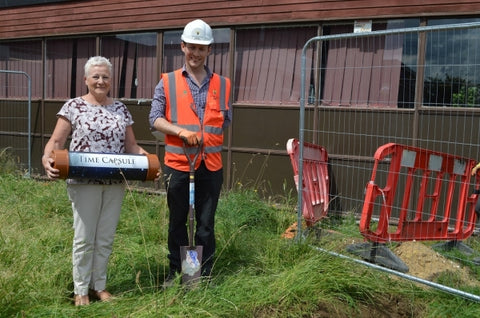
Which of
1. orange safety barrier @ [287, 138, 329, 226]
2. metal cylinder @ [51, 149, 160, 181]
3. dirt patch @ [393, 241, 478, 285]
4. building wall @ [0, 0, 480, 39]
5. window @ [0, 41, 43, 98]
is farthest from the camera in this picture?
window @ [0, 41, 43, 98]

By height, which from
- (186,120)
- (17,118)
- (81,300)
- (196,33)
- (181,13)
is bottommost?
(81,300)

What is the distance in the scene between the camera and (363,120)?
653cm

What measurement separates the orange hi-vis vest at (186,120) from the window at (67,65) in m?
5.70

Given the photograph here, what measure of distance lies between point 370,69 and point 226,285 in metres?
3.87

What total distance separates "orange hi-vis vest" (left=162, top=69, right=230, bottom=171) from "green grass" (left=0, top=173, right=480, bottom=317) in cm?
53

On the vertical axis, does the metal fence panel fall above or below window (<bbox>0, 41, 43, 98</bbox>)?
below

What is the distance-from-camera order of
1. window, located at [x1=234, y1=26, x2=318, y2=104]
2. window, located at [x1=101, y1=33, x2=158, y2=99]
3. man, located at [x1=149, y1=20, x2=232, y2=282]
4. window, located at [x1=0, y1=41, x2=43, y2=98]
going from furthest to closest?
window, located at [x1=0, y1=41, x2=43, y2=98] → window, located at [x1=101, y1=33, x2=158, y2=99] → window, located at [x1=234, y1=26, x2=318, y2=104] → man, located at [x1=149, y1=20, x2=232, y2=282]

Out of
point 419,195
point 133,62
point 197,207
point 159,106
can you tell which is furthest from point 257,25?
point 197,207

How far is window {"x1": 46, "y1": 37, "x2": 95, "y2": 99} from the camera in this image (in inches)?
354

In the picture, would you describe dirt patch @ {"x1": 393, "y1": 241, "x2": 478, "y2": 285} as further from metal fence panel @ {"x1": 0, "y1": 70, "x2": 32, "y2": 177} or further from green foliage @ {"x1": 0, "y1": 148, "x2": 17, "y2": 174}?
metal fence panel @ {"x1": 0, "y1": 70, "x2": 32, "y2": 177}

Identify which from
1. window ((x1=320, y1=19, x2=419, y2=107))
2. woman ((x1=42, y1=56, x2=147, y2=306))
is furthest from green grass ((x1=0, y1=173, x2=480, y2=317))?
window ((x1=320, y1=19, x2=419, y2=107))

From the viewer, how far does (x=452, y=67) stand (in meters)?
5.95

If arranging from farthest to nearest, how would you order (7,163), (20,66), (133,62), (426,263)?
(20,66), (7,163), (133,62), (426,263)

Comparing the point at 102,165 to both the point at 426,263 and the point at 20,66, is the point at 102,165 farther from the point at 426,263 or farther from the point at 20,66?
the point at 20,66
